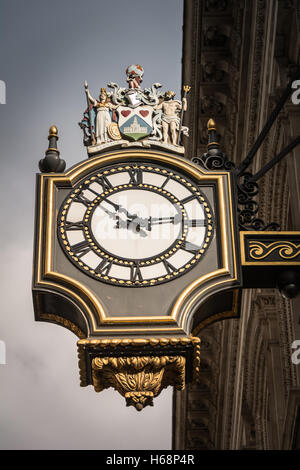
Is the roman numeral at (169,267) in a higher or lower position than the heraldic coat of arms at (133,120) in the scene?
lower

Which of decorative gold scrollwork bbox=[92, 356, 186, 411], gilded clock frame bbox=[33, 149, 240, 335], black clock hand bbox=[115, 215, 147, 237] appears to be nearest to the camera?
decorative gold scrollwork bbox=[92, 356, 186, 411]

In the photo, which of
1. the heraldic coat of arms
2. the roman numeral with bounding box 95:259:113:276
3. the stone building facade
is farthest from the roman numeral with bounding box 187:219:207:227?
the stone building facade

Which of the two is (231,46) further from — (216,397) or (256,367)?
(216,397)

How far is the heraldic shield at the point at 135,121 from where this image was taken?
27.1 feet

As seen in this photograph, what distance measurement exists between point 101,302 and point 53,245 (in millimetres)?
712

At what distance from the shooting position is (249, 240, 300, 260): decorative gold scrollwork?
719 cm

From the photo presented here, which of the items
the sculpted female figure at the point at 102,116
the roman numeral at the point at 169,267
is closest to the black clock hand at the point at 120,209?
the roman numeral at the point at 169,267

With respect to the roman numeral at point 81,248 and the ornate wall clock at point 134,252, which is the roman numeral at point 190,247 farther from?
the roman numeral at point 81,248

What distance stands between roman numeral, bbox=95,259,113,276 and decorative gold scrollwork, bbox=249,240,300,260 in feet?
3.70

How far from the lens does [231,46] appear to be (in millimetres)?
15414

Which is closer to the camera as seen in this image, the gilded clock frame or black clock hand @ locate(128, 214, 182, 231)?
the gilded clock frame

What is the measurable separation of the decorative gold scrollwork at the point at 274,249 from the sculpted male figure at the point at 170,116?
1.50 metres

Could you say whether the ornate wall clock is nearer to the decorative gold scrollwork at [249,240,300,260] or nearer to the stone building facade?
the decorative gold scrollwork at [249,240,300,260]
